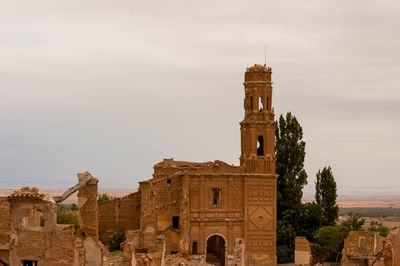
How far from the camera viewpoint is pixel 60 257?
24281 millimetres

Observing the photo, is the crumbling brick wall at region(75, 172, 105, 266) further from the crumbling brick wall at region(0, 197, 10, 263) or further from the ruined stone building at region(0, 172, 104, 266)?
the ruined stone building at region(0, 172, 104, 266)

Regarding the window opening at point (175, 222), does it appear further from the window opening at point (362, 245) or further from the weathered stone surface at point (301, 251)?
the window opening at point (362, 245)

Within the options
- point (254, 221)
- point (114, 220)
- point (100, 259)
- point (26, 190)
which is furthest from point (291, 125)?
point (26, 190)

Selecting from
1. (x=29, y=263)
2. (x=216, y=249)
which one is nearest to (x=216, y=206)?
(x=216, y=249)

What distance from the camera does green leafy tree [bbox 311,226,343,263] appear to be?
49188 mm

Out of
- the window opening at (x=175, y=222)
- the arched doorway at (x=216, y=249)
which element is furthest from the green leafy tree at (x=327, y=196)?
the window opening at (x=175, y=222)

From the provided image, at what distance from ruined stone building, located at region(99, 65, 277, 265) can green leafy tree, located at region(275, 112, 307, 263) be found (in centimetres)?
201

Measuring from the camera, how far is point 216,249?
51188 millimetres

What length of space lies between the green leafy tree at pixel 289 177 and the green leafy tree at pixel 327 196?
4.70 ft

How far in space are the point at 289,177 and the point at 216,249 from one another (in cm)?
734

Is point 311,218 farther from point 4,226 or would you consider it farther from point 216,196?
point 4,226

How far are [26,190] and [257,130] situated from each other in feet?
91.8

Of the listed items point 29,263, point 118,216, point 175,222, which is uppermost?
point 118,216

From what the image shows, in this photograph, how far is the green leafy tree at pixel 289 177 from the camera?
5078cm
